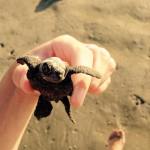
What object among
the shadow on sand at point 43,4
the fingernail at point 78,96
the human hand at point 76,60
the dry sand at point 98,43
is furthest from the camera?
the shadow on sand at point 43,4

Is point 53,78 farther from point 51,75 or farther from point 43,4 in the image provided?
point 43,4

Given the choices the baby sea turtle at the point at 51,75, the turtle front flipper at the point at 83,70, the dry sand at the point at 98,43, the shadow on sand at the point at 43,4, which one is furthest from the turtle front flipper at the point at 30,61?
the shadow on sand at the point at 43,4

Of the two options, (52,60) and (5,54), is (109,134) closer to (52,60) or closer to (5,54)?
(5,54)

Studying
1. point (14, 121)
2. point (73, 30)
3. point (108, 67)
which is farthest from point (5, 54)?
point (108, 67)

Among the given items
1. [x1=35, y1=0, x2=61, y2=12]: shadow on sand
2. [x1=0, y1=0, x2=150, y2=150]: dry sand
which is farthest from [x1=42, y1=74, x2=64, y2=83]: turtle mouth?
[x1=35, y1=0, x2=61, y2=12]: shadow on sand

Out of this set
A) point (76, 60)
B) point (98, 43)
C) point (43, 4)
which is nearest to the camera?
point (76, 60)

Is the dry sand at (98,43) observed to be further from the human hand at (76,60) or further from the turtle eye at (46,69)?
the turtle eye at (46,69)

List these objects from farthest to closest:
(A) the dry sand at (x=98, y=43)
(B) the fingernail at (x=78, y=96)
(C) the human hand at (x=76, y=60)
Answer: (A) the dry sand at (x=98, y=43) < (C) the human hand at (x=76, y=60) < (B) the fingernail at (x=78, y=96)

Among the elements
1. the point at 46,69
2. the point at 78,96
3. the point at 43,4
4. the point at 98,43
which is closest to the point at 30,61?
the point at 46,69
